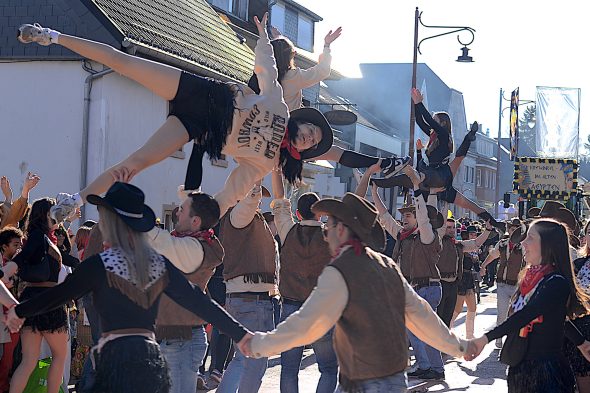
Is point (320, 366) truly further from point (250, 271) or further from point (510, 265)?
point (510, 265)

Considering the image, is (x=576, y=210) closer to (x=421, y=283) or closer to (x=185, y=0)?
(x=185, y=0)

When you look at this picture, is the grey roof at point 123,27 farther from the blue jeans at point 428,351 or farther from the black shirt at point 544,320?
the black shirt at point 544,320

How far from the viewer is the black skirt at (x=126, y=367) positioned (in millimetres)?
4984

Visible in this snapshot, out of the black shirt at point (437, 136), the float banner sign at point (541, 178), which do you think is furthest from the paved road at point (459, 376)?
the float banner sign at point (541, 178)

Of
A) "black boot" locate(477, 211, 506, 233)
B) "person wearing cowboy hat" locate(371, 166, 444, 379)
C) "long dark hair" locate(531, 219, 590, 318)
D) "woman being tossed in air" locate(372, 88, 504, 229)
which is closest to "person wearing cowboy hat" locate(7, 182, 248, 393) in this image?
"long dark hair" locate(531, 219, 590, 318)

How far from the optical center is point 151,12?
2150 cm

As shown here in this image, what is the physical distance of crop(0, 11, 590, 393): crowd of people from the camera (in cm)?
512

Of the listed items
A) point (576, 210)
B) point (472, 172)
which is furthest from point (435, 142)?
point (472, 172)

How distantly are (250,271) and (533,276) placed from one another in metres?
2.59

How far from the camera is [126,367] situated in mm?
5000

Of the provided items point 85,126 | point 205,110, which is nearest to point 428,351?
point 205,110

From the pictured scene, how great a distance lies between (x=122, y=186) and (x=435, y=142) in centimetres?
562

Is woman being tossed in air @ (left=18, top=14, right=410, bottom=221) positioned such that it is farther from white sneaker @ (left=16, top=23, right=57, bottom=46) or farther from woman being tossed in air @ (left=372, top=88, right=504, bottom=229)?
woman being tossed in air @ (left=372, top=88, right=504, bottom=229)

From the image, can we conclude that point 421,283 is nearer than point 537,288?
No
